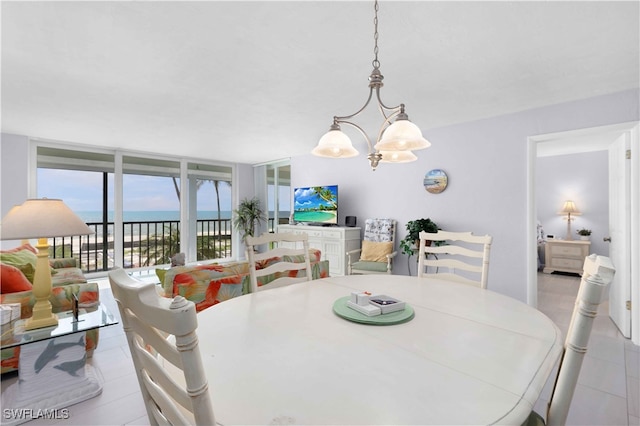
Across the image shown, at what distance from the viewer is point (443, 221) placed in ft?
13.6

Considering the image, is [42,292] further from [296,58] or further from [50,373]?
[296,58]

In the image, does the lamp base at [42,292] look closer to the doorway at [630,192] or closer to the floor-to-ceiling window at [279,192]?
the doorway at [630,192]

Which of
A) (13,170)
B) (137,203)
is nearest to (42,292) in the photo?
(13,170)

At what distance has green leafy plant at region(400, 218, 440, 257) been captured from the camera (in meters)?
3.97

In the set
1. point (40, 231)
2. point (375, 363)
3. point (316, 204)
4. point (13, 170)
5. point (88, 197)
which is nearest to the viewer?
point (375, 363)

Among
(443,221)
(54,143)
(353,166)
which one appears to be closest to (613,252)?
(443,221)

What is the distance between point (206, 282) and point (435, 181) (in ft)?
10.7

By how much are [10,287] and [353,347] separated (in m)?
2.55

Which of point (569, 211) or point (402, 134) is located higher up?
point (402, 134)

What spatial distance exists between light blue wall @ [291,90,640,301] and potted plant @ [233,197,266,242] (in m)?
3.18

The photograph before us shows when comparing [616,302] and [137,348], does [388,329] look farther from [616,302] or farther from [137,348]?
[616,302]

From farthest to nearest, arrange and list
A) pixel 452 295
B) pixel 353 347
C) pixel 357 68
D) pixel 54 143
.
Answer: pixel 54 143 → pixel 357 68 → pixel 452 295 → pixel 353 347

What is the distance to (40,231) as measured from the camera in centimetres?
186

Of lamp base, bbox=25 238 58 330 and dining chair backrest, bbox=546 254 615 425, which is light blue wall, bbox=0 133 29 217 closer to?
lamp base, bbox=25 238 58 330
